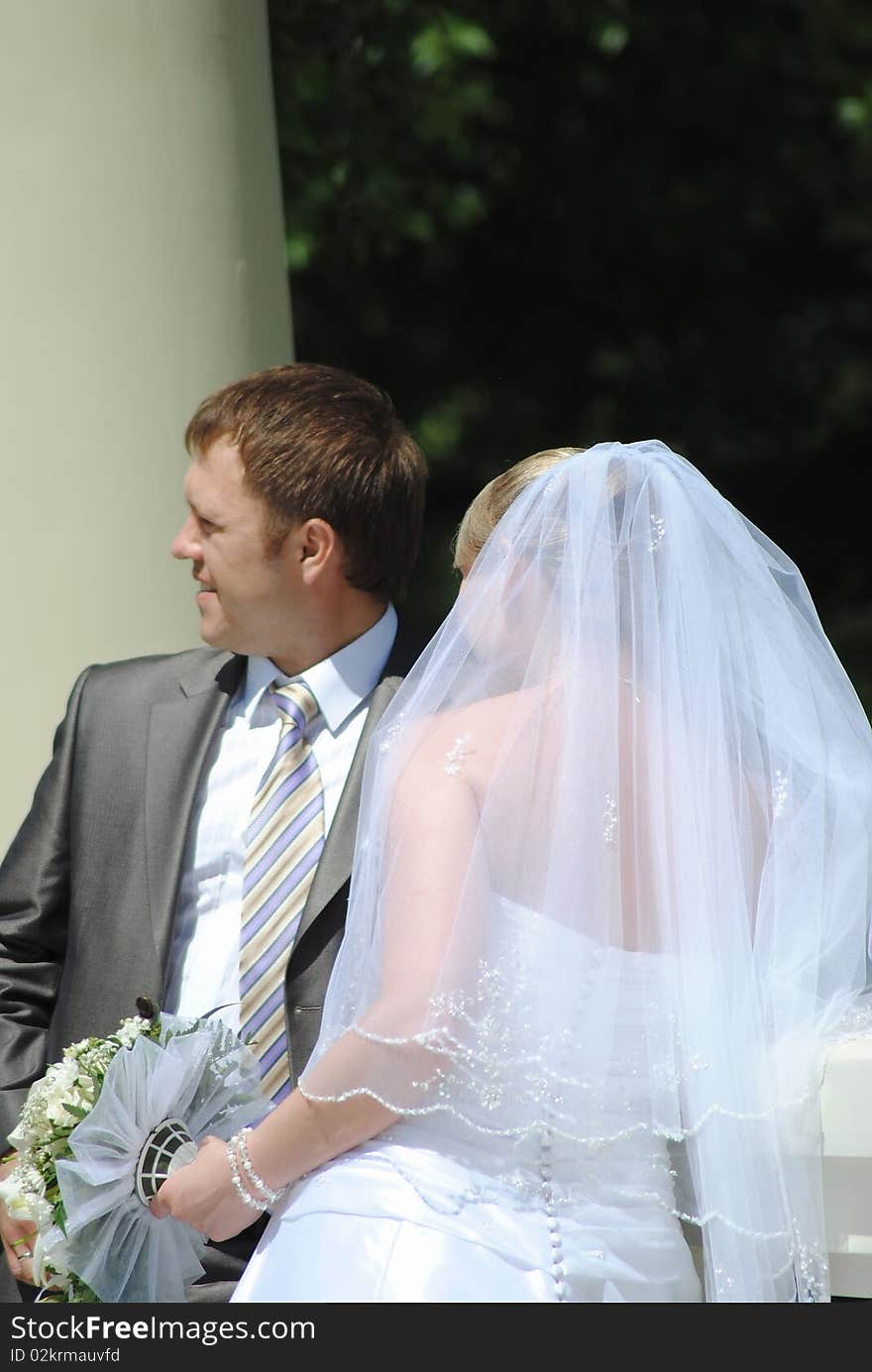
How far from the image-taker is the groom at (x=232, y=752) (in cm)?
311

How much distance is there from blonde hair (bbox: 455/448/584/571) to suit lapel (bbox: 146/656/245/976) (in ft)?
2.60

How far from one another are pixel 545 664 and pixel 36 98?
1916mm

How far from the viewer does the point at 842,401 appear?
24.6 ft

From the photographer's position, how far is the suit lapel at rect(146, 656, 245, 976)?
10.3ft

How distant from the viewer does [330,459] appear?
3.38 meters

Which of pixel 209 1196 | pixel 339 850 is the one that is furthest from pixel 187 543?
pixel 209 1196

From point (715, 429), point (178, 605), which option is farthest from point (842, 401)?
point (178, 605)

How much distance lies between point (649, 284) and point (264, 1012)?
5.40 metres

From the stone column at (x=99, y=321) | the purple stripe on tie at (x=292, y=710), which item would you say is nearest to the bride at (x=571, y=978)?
the purple stripe on tie at (x=292, y=710)

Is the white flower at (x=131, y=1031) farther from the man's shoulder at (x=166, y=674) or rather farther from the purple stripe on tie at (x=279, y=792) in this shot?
the man's shoulder at (x=166, y=674)

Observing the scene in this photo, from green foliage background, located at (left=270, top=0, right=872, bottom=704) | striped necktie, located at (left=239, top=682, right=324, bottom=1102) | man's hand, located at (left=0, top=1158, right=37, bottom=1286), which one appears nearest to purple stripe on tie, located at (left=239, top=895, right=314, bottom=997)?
striped necktie, located at (left=239, top=682, right=324, bottom=1102)

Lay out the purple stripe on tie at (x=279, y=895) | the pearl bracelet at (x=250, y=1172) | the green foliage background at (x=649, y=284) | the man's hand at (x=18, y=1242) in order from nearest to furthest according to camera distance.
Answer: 1. the pearl bracelet at (x=250, y=1172)
2. the man's hand at (x=18, y=1242)
3. the purple stripe on tie at (x=279, y=895)
4. the green foliage background at (x=649, y=284)

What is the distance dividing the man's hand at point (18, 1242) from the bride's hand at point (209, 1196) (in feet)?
2.06

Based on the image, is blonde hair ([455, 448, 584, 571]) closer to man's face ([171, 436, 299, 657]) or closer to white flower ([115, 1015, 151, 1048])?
man's face ([171, 436, 299, 657])
